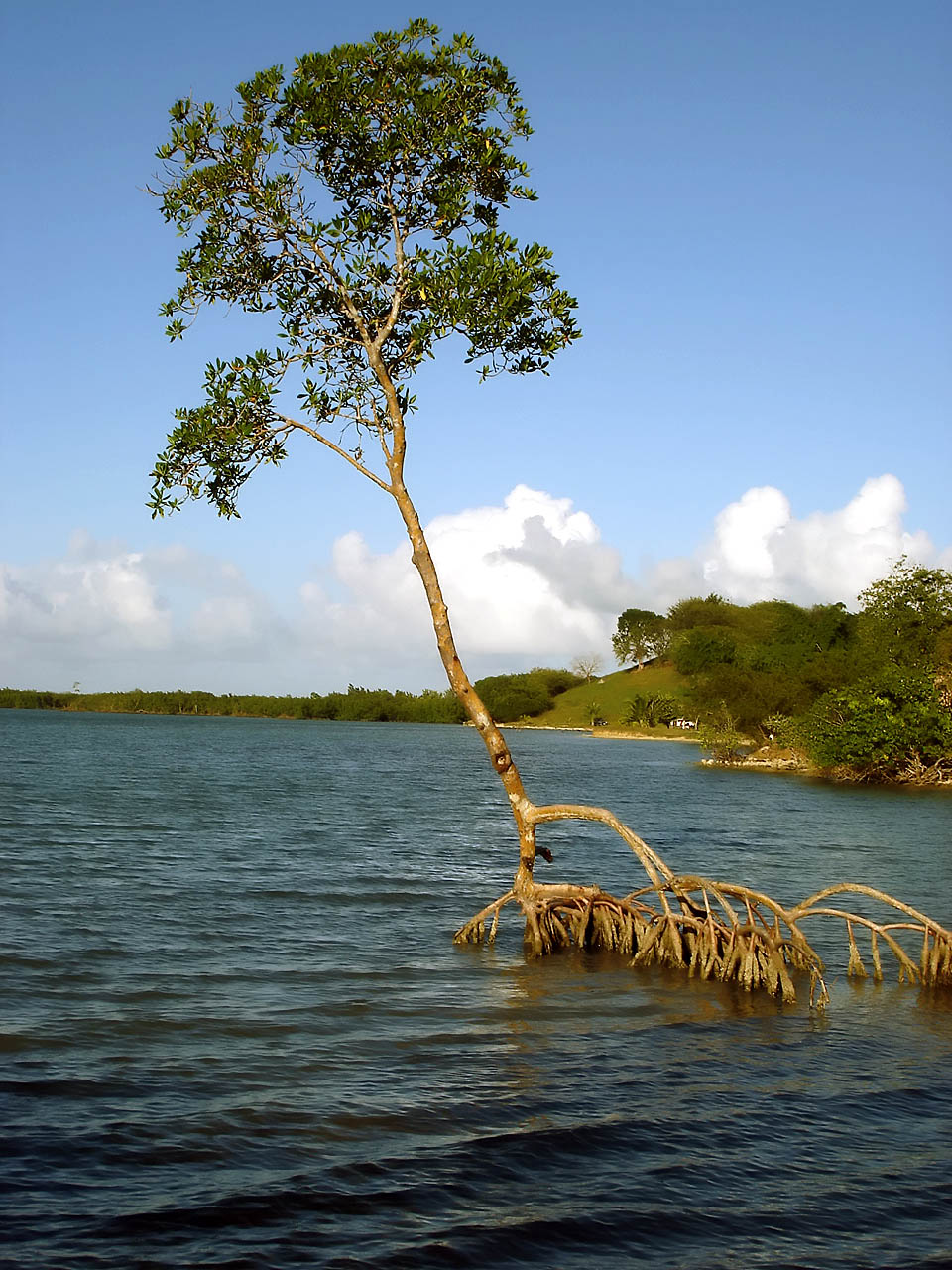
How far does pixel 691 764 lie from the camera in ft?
288

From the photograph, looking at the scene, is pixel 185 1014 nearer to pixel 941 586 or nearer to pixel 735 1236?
pixel 735 1236

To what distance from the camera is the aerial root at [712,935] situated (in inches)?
576

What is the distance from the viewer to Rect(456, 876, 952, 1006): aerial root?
14.6 m

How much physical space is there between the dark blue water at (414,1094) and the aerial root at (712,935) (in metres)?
0.43

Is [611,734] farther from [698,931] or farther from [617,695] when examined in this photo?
[698,931]

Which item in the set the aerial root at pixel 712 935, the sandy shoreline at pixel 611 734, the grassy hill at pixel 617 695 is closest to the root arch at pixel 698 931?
the aerial root at pixel 712 935

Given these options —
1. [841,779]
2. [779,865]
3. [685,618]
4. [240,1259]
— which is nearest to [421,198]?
[240,1259]

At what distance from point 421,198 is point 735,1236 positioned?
49.3ft

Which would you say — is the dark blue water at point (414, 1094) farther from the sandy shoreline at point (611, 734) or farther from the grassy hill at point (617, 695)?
the grassy hill at point (617, 695)

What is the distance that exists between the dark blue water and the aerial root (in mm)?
431

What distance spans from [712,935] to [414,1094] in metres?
6.11

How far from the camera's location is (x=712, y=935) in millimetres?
15180

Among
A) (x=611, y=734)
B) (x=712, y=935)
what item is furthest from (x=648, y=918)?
(x=611, y=734)

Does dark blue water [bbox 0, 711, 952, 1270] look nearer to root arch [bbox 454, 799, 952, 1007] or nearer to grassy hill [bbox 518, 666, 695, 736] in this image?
root arch [bbox 454, 799, 952, 1007]
